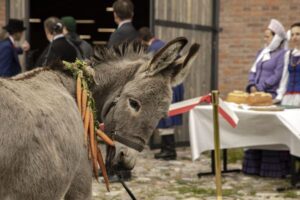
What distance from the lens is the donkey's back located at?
9.43 ft

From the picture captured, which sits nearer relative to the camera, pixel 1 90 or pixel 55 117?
pixel 1 90

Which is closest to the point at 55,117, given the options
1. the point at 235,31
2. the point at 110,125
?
the point at 110,125

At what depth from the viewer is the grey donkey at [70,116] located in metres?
2.90

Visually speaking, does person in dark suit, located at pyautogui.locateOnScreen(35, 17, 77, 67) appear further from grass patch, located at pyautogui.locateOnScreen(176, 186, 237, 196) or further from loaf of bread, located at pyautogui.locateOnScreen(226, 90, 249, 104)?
loaf of bread, located at pyautogui.locateOnScreen(226, 90, 249, 104)

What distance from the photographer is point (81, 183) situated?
11.4 feet

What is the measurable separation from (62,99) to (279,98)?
6.02 m

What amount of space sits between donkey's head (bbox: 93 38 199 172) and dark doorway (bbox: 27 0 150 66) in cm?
1314

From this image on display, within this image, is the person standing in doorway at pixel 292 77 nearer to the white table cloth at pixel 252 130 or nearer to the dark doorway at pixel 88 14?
the white table cloth at pixel 252 130

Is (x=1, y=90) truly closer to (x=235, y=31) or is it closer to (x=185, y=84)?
(x=185, y=84)

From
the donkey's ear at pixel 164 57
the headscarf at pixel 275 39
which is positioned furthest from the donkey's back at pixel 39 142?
the headscarf at pixel 275 39

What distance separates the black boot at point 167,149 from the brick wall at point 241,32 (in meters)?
2.13

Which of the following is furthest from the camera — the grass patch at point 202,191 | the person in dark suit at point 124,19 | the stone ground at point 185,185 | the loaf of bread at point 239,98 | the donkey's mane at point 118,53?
the loaf of bread at point 239,98

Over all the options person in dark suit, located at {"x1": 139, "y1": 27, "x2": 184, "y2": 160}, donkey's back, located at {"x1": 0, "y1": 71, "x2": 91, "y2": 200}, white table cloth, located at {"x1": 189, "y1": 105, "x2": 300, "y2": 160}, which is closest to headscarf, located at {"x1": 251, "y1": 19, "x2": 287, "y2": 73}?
white table cloth, located at {"x1": 189, "y1": 105, "x2": 300, "y2": 160}

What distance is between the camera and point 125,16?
8555 mm
